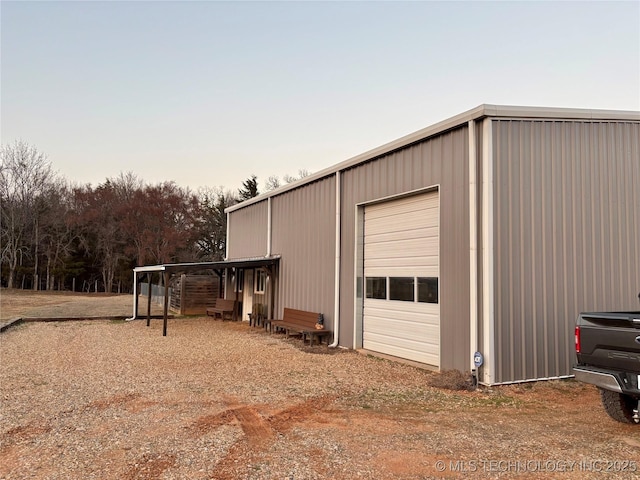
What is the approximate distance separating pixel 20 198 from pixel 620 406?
133 feet

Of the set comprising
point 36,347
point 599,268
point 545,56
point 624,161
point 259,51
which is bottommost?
point 36,347

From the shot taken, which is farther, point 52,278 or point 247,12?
point 52,278

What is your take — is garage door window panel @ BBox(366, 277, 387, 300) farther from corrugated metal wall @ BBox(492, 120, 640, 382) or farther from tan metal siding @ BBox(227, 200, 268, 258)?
tan metal siding @ BBox(227, 200, 268, 258)

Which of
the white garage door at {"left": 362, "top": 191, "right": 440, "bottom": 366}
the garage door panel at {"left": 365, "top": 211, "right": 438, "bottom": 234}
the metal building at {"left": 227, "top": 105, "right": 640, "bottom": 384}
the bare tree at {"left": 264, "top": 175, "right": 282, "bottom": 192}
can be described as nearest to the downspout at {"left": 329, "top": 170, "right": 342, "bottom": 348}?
the white garage door at {"left": 362, "top": 191, "right": 440, "bottom": 366}

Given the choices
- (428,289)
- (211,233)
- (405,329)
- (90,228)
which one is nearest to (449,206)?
(428,289)

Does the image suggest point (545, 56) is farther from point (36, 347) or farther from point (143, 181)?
point (143, 181)

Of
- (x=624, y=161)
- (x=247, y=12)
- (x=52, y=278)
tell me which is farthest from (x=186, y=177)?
(x=624, y=161)

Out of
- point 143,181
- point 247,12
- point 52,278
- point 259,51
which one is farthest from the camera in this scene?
point 143,181

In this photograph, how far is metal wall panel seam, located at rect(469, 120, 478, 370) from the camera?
23.4 ft

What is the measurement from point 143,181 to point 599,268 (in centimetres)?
4015

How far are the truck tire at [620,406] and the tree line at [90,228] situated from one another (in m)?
34.8

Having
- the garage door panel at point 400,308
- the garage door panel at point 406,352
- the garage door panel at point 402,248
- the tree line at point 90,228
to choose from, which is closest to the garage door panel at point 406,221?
the garage door panel at point 402,248

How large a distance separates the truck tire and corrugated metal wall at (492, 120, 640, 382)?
2112mm

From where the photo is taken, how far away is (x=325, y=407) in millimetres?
5691
